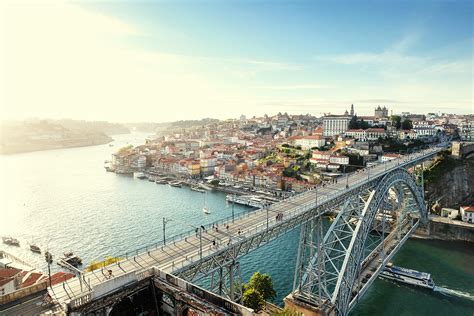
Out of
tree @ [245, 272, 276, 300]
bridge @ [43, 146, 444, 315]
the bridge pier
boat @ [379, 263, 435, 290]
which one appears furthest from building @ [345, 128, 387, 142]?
the bridge pier

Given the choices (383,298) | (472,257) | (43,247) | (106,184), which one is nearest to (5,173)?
(106,184)

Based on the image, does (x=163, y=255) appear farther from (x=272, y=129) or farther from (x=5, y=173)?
(x=272, y=129)

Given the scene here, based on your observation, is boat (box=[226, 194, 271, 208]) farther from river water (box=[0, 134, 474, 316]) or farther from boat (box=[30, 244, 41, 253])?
boat (box=[30, 244, 41, 253])

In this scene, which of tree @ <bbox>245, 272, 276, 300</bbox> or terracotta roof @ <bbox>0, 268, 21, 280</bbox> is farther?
tree @ <bbox>245, 272, 276, 300</bbox>

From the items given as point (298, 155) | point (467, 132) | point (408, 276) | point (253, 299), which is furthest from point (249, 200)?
point (467, 132)

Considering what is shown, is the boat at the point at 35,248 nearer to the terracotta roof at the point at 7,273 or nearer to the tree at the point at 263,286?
the terracotta roof at the point at 7,273

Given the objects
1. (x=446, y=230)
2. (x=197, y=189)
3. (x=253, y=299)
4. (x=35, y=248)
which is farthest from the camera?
(x=197, y=189)

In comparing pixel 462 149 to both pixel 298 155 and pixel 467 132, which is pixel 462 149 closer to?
pixel 298 155
